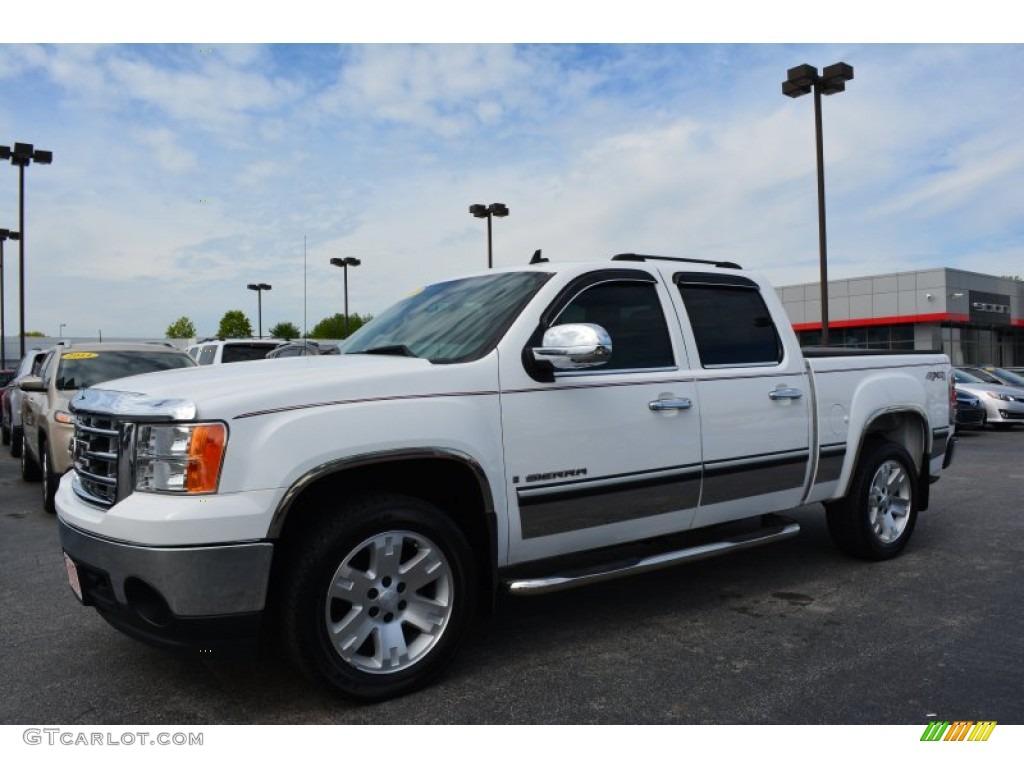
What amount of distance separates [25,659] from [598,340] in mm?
3026

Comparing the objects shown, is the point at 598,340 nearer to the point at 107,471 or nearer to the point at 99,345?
the point at 107,471

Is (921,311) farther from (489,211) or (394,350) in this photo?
(394,350)

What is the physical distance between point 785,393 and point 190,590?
3.33 meters

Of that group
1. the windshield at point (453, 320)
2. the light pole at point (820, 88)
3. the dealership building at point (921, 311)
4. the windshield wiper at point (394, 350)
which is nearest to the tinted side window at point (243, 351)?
the windshield at point (453, 320)

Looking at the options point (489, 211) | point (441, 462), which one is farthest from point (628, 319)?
point (489, 211)

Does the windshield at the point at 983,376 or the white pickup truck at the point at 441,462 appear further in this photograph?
the windshield at the point at 983,376

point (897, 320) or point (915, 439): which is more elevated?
point (897, 320)

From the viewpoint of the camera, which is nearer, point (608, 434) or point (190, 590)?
point (190, 590)

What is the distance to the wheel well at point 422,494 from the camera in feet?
10.7

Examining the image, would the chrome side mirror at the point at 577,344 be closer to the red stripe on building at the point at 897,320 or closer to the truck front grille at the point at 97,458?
the truck front grille at the point at 97,458

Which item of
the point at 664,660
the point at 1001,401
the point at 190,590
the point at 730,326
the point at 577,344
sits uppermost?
the point at 730,326

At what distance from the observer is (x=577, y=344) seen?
137 inches

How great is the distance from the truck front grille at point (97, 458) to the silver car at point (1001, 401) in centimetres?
1613

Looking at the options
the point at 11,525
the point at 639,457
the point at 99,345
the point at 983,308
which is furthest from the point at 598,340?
the point at 983,308
